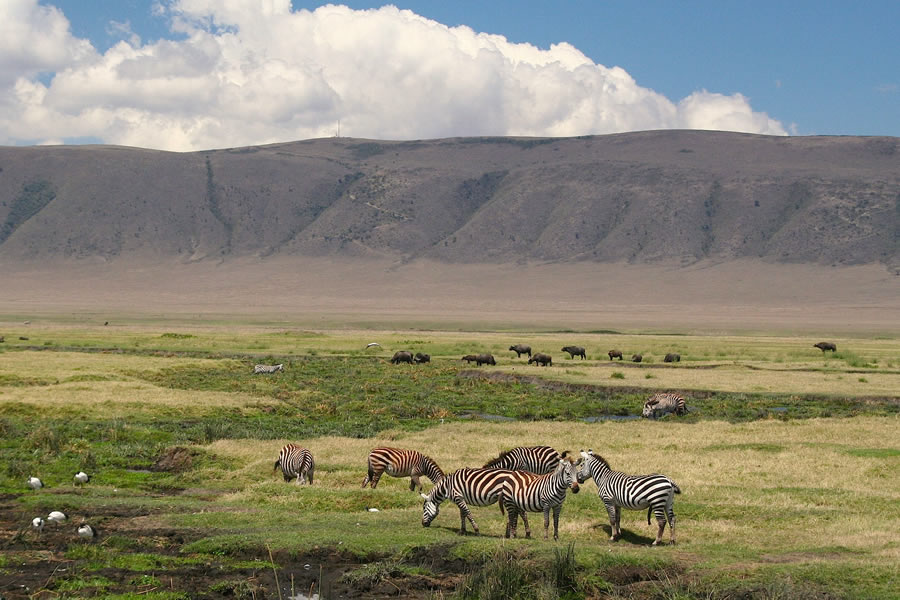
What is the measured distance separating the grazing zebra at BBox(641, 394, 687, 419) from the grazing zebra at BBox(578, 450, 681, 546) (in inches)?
717

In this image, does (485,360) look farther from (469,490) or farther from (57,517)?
(57,517)

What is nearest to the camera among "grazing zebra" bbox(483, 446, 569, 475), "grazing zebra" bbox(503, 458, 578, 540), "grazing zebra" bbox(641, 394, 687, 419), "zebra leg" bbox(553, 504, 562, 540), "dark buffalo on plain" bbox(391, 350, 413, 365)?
"grazing zebra" bbox(503, 458, 578, 540)

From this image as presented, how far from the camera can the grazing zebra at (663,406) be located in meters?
33.8

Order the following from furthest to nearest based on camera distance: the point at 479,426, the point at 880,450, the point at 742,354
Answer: the point at 742,354
the point at 479,426
the point at 880,450

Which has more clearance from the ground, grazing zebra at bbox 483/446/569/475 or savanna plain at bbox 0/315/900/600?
grazing zebra at bbox 483/446/569/475

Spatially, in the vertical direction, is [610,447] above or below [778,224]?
below

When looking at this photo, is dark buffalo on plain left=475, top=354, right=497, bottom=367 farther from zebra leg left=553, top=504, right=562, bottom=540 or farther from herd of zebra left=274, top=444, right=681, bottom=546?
zebra leg left=553, top=504, right=562, bottom=540

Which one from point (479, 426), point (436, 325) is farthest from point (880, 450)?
point (436, 325)

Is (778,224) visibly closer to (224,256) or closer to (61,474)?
(224,256)

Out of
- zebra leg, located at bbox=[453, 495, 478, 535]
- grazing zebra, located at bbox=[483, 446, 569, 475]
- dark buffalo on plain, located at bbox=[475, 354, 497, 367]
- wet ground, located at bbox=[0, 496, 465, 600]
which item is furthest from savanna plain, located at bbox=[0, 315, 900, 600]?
dark buffalo on plain, located at bbox=[475, 354, 497, 367]

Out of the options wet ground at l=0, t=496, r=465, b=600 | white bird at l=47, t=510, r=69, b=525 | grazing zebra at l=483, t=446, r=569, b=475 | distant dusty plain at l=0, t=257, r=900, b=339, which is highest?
distant dusty plain at l=0, t=257, r=900, b=339

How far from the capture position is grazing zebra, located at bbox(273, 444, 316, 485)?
20.0 meters

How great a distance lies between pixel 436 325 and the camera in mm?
109438

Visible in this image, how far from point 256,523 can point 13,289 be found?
16756cm
